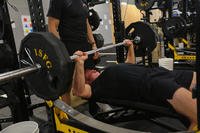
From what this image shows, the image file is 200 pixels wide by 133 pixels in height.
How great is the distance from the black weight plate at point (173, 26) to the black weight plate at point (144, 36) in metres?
1.58

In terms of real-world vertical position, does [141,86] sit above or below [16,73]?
below

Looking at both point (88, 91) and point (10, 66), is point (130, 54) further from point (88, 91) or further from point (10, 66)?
point (10, 66)

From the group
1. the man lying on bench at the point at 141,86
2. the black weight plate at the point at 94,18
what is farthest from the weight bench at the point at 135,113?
the black weight plate at the point at 94,18

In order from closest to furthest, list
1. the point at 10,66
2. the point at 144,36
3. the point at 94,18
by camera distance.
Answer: the point at 10,66 → the point at 144,36 → the point at 94,18

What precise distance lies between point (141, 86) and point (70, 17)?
982 millimetres

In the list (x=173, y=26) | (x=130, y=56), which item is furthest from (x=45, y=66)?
(x=173, y=26)

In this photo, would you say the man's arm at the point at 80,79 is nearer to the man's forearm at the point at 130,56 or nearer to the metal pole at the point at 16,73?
the metal pole at the point at 16,73

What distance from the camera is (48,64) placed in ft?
4.16

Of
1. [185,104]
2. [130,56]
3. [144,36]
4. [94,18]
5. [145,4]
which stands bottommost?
[185,104]

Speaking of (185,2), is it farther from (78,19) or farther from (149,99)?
(149,99)

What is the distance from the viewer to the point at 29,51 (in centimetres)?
137

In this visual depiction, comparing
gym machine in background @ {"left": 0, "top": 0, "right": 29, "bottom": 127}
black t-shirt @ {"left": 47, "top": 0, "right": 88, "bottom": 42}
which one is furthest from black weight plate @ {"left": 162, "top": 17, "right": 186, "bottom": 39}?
gym machine in background @ {"left": 0, "top": 0, "right": 29, "bottom": 127}

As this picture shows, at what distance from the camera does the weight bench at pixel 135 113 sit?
144 cm

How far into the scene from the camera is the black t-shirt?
201 centimetres
